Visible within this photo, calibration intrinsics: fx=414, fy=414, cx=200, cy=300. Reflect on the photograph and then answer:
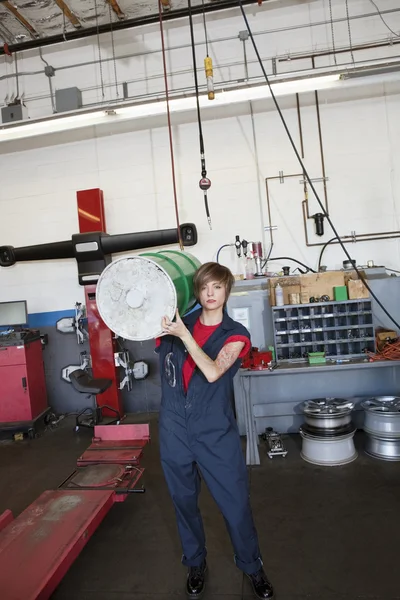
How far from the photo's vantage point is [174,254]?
64.3 inches

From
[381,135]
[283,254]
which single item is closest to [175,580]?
[283,254]

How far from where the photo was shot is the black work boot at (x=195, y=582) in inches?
70.9

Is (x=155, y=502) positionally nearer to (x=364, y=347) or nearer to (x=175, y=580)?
(x=175, y=580)

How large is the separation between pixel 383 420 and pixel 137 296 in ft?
7.68

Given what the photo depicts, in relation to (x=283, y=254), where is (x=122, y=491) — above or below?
below

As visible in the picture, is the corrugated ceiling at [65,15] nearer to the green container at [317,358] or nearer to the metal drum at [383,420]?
the green container at [317,358]

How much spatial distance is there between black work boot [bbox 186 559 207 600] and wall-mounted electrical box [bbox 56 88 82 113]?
388 centimetres

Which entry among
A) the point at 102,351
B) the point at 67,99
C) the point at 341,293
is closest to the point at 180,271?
the point at 341,293

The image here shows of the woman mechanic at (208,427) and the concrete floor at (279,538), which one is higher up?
the woman mechanic at (208,427)

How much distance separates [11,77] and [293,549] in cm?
515

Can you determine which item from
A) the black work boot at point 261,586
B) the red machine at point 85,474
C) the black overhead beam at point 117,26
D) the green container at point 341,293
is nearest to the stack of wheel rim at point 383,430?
the green container at point 341,293

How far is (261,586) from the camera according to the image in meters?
1.74

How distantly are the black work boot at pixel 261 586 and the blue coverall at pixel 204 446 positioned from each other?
0.06m

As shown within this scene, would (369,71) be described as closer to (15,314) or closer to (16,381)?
(15,314)
